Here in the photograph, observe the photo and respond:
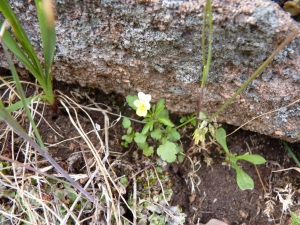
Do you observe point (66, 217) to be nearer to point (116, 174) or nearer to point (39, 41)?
point (116, 174)

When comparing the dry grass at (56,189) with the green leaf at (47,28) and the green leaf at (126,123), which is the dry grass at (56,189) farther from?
the green leaf at (47,28)

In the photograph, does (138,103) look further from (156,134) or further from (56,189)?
(56,189)

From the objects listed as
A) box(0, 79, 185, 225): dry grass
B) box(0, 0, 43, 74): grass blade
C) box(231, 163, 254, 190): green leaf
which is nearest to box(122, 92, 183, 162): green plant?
box(0, 79, 185, 225): dry grass

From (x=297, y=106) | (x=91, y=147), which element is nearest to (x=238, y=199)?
(x=297, y=106)

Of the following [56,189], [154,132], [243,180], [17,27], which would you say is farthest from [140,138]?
[17,27]

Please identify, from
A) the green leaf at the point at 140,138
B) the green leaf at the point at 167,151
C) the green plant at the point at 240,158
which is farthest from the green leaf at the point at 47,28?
the green plant at the point at 240,158

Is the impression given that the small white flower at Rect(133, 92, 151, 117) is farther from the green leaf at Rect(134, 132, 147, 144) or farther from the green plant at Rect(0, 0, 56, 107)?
the green plant at Rect(0, 0, 56, 107)
